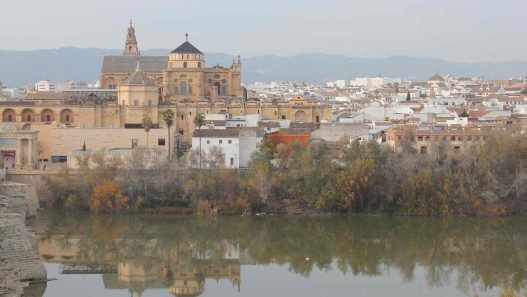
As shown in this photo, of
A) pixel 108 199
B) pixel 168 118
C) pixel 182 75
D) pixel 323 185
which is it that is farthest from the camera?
pixel 182 75

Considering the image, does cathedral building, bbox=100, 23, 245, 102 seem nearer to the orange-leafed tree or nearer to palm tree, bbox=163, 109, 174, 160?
palm tree, bbox=163, 109, 174, 160

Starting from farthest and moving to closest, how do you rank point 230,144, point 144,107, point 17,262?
point 144,107
point 230,144
point 17,262

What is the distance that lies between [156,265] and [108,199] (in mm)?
7392

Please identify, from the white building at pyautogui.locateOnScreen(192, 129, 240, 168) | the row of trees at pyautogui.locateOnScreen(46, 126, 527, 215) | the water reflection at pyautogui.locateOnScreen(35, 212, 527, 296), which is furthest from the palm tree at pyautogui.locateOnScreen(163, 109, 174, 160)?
the water reflection at pyautogui.locateOnScreen(35, 212, 527, 296)

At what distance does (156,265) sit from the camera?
23.7 meters

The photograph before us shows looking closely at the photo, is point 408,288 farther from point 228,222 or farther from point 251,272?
point 228,222

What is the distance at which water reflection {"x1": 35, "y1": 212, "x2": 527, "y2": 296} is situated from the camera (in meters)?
22.5

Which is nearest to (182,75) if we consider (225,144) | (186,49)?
(186,49)

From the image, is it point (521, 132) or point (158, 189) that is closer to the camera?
point (158, 189)

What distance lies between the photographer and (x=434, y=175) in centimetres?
3075

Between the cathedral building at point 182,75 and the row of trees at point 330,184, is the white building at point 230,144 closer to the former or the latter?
the row of trees at point 330,184

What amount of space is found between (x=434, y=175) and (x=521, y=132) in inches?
273

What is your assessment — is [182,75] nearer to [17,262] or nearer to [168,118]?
[168,118]

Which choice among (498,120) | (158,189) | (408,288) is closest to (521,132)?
(498,120)
